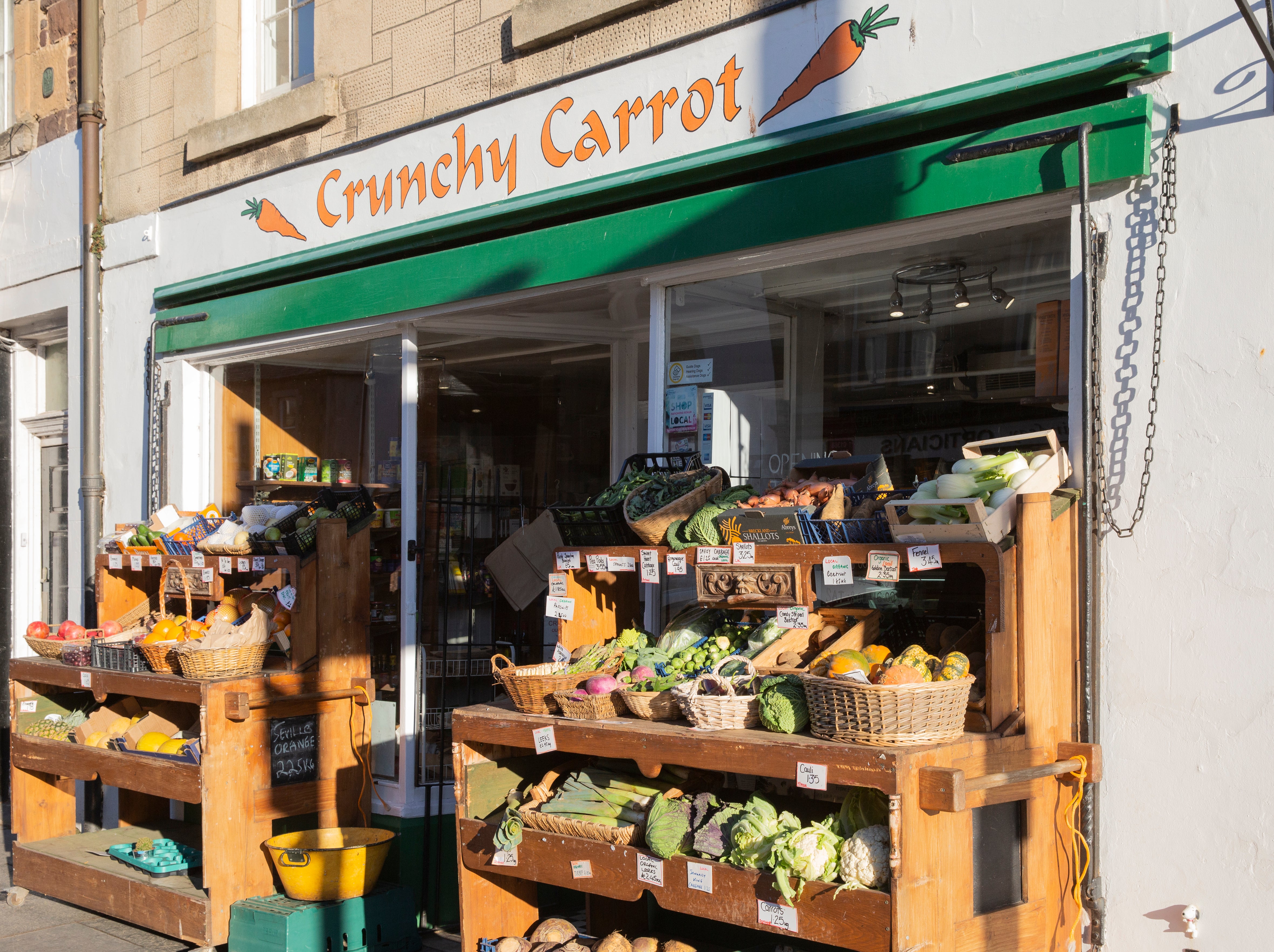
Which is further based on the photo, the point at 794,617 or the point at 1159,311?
the point at 794,617

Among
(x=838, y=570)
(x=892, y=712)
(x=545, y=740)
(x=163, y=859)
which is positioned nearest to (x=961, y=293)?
(x=838, y=570)

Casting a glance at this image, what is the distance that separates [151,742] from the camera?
6.17 metres

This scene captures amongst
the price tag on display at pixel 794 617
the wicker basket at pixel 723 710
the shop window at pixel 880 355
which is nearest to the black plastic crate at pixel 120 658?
the shop window at pixel 880 355

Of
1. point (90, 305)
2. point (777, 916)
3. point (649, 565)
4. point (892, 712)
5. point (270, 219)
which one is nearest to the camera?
point (892, 712)

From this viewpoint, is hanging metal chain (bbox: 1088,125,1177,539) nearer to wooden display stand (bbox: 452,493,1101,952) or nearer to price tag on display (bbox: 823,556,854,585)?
wooden display stand (bbox: 452,493,1101,952)

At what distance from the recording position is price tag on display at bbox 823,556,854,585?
12.9 ft

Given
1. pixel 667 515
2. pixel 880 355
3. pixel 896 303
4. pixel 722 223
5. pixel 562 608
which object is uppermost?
pixel 722 223

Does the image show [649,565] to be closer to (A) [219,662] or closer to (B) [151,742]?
(A) [219,662]

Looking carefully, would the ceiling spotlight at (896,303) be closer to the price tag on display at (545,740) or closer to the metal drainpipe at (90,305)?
the price tag on display at (545,740)

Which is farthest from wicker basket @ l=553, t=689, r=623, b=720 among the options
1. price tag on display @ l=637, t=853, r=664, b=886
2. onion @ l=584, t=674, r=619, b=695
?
price tag on display @ l=637, t=853, r=664, b=886

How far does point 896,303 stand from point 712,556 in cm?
133

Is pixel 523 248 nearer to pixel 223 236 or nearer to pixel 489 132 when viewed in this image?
pixel 489 132

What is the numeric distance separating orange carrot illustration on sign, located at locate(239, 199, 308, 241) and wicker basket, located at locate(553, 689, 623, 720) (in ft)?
12.2

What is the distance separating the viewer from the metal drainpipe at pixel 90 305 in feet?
26.3
